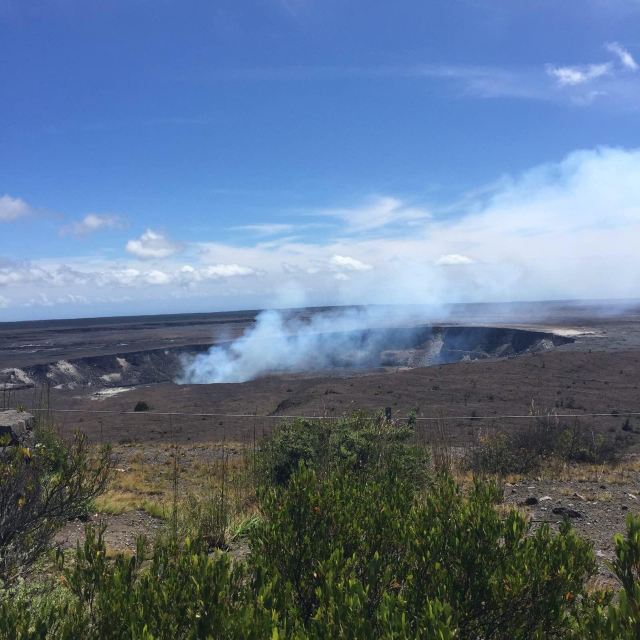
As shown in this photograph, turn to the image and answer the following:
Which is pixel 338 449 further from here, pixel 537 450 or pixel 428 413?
pixel 428 413

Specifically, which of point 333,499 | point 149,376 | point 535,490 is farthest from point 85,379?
point 333,499

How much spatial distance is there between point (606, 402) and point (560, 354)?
13645mm

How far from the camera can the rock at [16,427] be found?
8367mm

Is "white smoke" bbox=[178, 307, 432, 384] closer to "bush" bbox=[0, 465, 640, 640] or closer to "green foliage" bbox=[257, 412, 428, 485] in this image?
"green foliage" bbox=[257, 412, 428, 485]

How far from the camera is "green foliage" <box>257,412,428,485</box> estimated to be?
8.85m

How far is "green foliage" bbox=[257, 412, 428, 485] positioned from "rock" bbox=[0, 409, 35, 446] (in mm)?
4003

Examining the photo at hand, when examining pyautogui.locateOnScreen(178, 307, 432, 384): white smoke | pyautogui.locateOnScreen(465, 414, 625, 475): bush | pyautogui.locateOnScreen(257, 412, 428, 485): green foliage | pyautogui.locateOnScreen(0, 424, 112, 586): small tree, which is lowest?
pyautogui.locateOnScreen(178, 307, 432, 384): white smoke

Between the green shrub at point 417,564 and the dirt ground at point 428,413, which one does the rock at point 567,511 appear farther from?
the green shrub at point 417,564

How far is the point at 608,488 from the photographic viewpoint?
926 centimetres

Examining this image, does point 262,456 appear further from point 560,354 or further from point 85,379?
point 85,379

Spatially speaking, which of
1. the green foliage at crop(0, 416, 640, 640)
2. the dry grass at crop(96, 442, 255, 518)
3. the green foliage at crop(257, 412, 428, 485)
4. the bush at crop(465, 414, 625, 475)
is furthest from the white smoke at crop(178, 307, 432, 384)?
the green foliage at crop(0, 416, 640, 640)

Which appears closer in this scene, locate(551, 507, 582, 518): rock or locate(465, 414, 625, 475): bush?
locate(551, 507, 582, 518): rock

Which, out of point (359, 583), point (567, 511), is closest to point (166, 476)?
point (567, 511)

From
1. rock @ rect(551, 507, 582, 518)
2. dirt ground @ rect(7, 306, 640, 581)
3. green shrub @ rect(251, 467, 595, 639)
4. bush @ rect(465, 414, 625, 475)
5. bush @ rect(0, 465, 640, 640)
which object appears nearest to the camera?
bush @ rect(0, 465, 640, 640)
